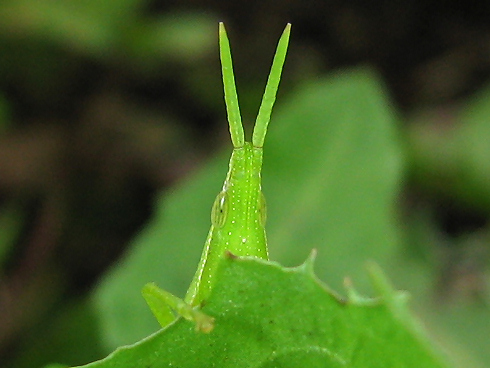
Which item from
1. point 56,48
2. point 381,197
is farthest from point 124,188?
point 381,197

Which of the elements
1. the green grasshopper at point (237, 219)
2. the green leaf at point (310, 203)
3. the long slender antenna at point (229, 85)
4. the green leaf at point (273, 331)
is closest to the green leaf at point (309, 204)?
the green leaf at point (310, 203)

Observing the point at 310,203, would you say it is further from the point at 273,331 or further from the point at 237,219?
the point at 273,331

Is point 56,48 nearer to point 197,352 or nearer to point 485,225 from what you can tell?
point 485,225

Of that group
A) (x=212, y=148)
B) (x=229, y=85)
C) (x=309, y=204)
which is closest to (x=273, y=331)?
(x=229, y=85)

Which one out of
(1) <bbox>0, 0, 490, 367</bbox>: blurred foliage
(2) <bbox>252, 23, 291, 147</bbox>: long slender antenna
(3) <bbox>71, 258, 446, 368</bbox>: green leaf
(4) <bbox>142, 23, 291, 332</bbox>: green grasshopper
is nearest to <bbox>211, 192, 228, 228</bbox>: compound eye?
(4) <bbox>142, 23, 291, 332</bbox>: green grasshopper

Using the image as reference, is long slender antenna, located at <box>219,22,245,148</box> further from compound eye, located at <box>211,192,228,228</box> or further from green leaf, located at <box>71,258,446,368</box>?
green leaf, located at <box>71,258,446,368</box>

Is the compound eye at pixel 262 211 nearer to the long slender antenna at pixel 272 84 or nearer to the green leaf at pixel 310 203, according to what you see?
the long slender antenna at pixel 272 84
